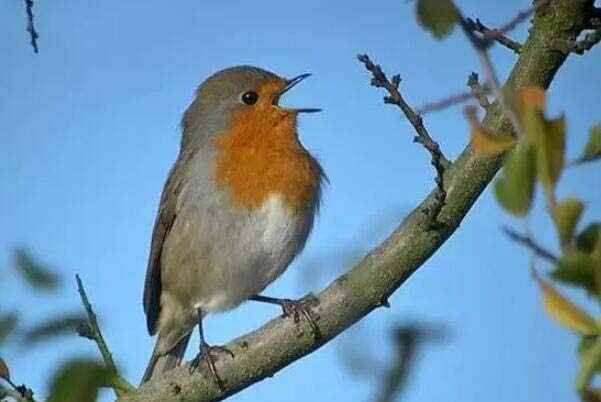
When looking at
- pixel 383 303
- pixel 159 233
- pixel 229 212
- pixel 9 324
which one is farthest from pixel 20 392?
pixel 159 233

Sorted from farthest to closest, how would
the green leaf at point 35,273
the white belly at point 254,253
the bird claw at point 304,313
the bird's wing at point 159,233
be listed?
the bird's wing at point 159,233 < the white belly at point 254,253 < the bird claw at point 304,313 < the green leaf at point 35,273

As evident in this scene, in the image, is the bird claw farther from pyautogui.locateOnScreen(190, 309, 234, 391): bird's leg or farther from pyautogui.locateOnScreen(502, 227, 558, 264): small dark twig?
pyautogui.locateOnScreen(502, 227, 558, 264): small dark twig

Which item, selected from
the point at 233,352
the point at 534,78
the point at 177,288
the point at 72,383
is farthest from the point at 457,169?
the point at 177,288

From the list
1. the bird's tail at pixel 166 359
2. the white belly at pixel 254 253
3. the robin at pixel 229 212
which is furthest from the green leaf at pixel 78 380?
the bird's tail at pixel 166 359

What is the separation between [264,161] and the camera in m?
4.49

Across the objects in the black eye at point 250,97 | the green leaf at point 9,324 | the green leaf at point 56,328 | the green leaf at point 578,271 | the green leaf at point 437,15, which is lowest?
the green leaf at point 578,271

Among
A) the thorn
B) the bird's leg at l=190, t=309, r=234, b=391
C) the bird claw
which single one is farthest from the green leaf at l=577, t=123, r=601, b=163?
the bird's leg at l=190, t=309, r=234, b=391

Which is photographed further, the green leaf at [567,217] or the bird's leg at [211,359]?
the bird's leg at [211,359]

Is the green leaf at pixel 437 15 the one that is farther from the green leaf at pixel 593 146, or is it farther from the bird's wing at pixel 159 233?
the bird's wing at pixel 159 233

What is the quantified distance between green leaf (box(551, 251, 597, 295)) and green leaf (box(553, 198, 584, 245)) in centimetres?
2

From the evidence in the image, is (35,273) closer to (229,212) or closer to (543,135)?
(543,135)

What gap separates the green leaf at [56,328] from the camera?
84cm

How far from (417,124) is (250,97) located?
2.92 metres

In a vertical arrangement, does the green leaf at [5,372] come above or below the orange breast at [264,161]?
below
